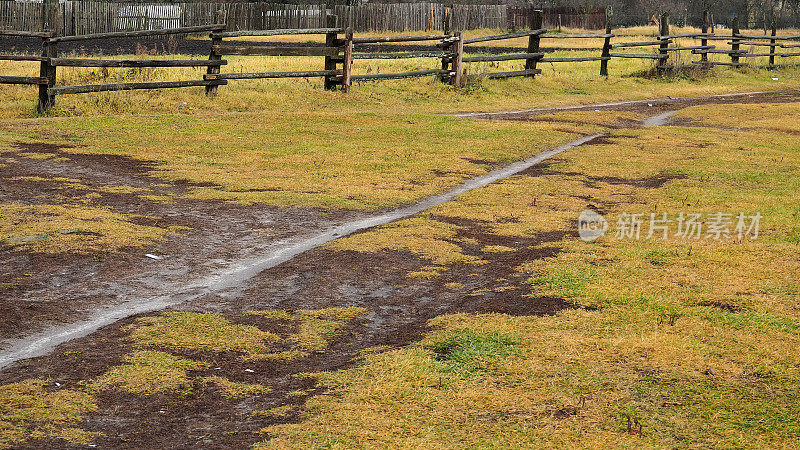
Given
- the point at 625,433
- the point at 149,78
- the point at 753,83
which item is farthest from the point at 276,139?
the point at 753,83

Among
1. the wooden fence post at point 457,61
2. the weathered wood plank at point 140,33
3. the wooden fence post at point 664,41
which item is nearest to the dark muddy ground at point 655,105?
the wooden fence post at point 457,61

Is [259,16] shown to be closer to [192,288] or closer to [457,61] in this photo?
[457,61]

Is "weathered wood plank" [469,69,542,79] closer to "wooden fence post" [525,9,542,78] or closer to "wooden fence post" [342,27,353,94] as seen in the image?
"wooden fence post" [525,9,542,78]

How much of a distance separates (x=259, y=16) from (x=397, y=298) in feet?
121

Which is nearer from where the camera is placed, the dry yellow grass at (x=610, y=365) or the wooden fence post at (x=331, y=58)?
the dry yellow grass at (x=610, y=365)

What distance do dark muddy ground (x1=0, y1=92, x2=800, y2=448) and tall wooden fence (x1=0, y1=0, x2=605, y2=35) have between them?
79.3ft

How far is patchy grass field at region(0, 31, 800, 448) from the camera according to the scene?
14.6 feet

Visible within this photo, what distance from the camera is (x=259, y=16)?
41.4m

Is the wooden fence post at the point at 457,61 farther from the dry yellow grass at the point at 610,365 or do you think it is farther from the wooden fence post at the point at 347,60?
the dry yellow grass at the point at 610,365

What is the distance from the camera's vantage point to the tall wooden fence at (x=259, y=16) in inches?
1334

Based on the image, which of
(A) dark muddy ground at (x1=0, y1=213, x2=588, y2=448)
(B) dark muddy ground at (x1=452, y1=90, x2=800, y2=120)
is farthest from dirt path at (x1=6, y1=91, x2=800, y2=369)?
(B) dark muddy ground at (x1=452, y1=90, x2=800, y2=120)

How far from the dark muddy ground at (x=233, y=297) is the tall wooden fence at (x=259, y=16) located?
24.2m

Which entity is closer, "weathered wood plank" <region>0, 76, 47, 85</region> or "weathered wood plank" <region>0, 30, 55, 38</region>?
"weathered wood plank" <region>0, 30, 55, 38</region>

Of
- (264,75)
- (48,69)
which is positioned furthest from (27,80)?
(264,75)
